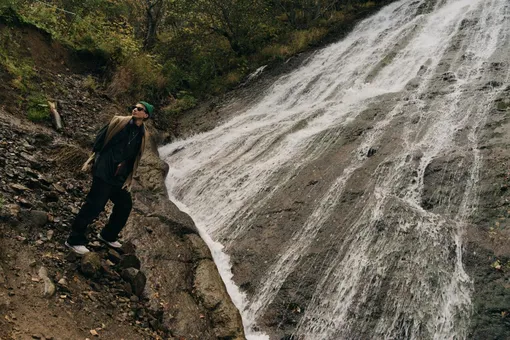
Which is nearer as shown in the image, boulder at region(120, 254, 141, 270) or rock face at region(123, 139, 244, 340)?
boulder at region(120, 254, 141, 270)

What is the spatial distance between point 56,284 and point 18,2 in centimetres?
1087

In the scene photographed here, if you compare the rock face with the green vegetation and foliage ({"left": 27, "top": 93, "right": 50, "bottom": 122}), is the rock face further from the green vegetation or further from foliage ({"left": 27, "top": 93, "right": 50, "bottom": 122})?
the green vegetation

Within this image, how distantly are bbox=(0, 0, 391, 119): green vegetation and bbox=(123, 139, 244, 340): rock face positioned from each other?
745cm

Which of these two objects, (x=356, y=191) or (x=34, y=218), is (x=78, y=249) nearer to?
(x=34, y=218)

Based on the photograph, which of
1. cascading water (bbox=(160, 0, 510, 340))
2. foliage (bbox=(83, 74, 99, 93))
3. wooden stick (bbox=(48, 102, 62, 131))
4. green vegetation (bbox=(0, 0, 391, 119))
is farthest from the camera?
green vegetation (bbox=(0, 0, 391, 119))

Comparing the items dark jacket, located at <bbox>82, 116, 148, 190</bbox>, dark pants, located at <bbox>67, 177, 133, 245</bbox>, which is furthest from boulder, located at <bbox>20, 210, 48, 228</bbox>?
dark jacket, located at <bbox>82, 116, 148, 190</bbox>

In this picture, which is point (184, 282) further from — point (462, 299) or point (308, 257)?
point (462, 299)

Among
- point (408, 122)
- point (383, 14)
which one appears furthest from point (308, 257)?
point (383, 14)

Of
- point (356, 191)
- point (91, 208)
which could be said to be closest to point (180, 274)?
point (91, 208)

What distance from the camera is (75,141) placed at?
8.65 metres

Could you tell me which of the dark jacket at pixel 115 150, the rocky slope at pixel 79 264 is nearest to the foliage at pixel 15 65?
the rocky slope at pixel 79 264

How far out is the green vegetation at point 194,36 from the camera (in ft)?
46.8

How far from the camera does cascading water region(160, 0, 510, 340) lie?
6.38m

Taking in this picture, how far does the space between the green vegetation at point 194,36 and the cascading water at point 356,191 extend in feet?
12.2
